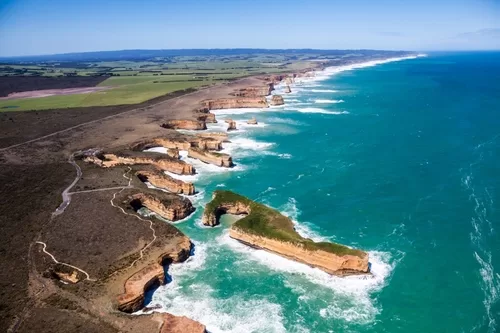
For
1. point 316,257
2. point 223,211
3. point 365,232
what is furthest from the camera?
point 223,211

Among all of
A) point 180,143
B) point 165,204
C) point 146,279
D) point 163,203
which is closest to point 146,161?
point 180,143

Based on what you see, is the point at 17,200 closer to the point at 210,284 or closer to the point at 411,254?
the point at 210,284

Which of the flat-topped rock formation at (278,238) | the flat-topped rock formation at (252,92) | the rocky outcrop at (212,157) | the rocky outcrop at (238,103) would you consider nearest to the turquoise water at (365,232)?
the flat-topped rock formation at (278,238)

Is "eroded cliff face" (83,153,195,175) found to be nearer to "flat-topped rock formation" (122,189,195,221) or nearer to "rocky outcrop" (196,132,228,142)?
"flat-topped rock formation" (122,189,195,221)

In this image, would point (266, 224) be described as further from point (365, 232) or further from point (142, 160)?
point (142, 160)

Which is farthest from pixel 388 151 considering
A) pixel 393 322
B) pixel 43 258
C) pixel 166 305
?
pixel 43 258

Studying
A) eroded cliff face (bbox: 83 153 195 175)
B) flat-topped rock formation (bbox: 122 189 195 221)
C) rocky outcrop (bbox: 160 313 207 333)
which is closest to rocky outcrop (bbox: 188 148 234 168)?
eroded cliff face (bbox: 83 153 195 175)
